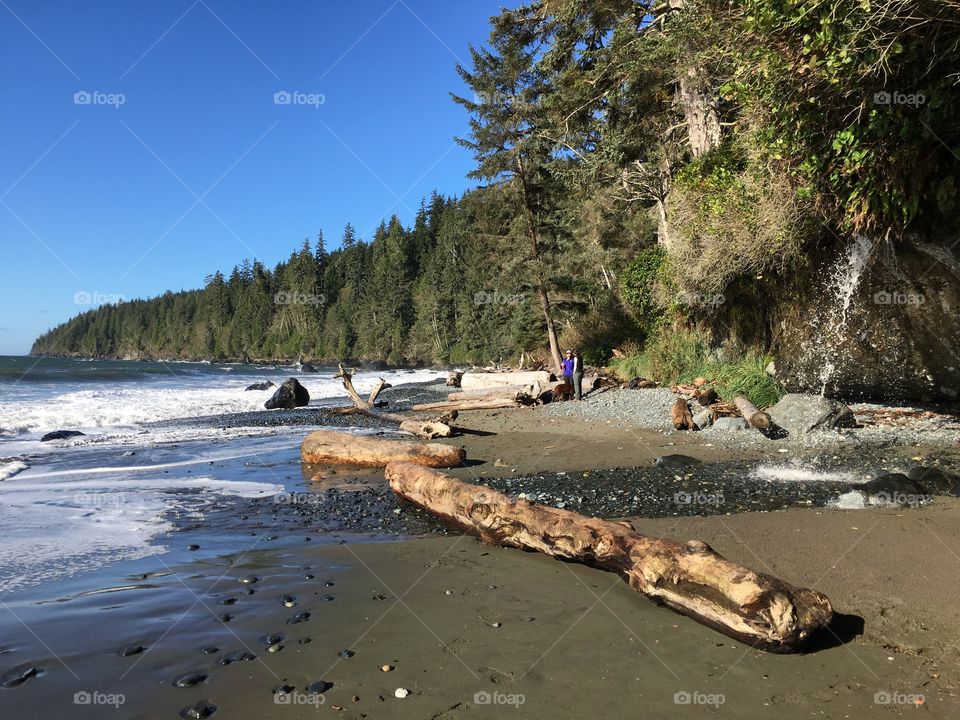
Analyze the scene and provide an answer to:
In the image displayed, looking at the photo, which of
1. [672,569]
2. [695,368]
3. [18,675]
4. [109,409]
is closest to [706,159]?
[695,368]

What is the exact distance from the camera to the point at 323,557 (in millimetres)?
5195

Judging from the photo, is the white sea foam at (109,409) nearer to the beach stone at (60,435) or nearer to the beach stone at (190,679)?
the beach stone at (60,435)

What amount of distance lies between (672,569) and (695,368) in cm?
1291

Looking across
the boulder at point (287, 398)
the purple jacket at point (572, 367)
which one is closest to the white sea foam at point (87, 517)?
the purple jacket at point (572, 367)

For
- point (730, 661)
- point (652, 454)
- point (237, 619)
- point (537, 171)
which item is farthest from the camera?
point (537, 171)

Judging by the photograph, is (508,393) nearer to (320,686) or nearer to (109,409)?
(109,409)

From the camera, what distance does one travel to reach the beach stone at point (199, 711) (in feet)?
9.11

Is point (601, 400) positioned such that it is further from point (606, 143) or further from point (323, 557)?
point (323, 557)

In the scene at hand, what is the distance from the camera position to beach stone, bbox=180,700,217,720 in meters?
2.78

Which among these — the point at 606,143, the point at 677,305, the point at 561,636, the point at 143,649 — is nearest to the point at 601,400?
the point at 677,305

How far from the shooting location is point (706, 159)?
13.9 meters

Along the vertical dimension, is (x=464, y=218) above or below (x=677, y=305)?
above

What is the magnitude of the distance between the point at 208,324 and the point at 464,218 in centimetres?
8871

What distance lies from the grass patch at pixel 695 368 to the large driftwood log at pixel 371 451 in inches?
288
